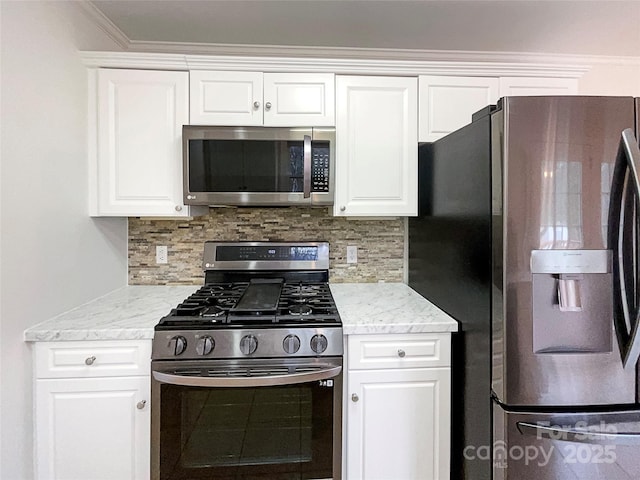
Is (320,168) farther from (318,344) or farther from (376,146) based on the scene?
(318,344)

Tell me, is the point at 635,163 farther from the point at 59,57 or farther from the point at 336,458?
the point at 59,57

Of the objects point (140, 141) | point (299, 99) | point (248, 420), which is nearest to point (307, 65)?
point (299, 99)

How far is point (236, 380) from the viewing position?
1.46 metres

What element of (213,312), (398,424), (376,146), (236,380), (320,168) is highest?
(376,146)

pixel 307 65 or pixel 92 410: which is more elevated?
pixel 307 65

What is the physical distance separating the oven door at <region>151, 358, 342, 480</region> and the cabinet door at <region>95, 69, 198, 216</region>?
2.80 feet

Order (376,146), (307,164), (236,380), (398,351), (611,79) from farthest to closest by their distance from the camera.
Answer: (611,79), (376,146), (307,164), (398,351), (236,380)

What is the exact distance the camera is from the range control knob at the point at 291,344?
1524 mm

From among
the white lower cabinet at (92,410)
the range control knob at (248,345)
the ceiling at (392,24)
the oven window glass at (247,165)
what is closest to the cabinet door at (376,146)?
the oven window glass at (247,165)

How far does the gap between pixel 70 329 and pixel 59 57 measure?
116 cm

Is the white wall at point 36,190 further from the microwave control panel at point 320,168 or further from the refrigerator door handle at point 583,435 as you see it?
the refrigerator door handle at point 583,435

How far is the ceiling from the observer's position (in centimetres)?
186

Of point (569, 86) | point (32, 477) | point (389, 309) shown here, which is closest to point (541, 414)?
point (389, 309)

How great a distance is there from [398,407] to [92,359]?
4.05ft
